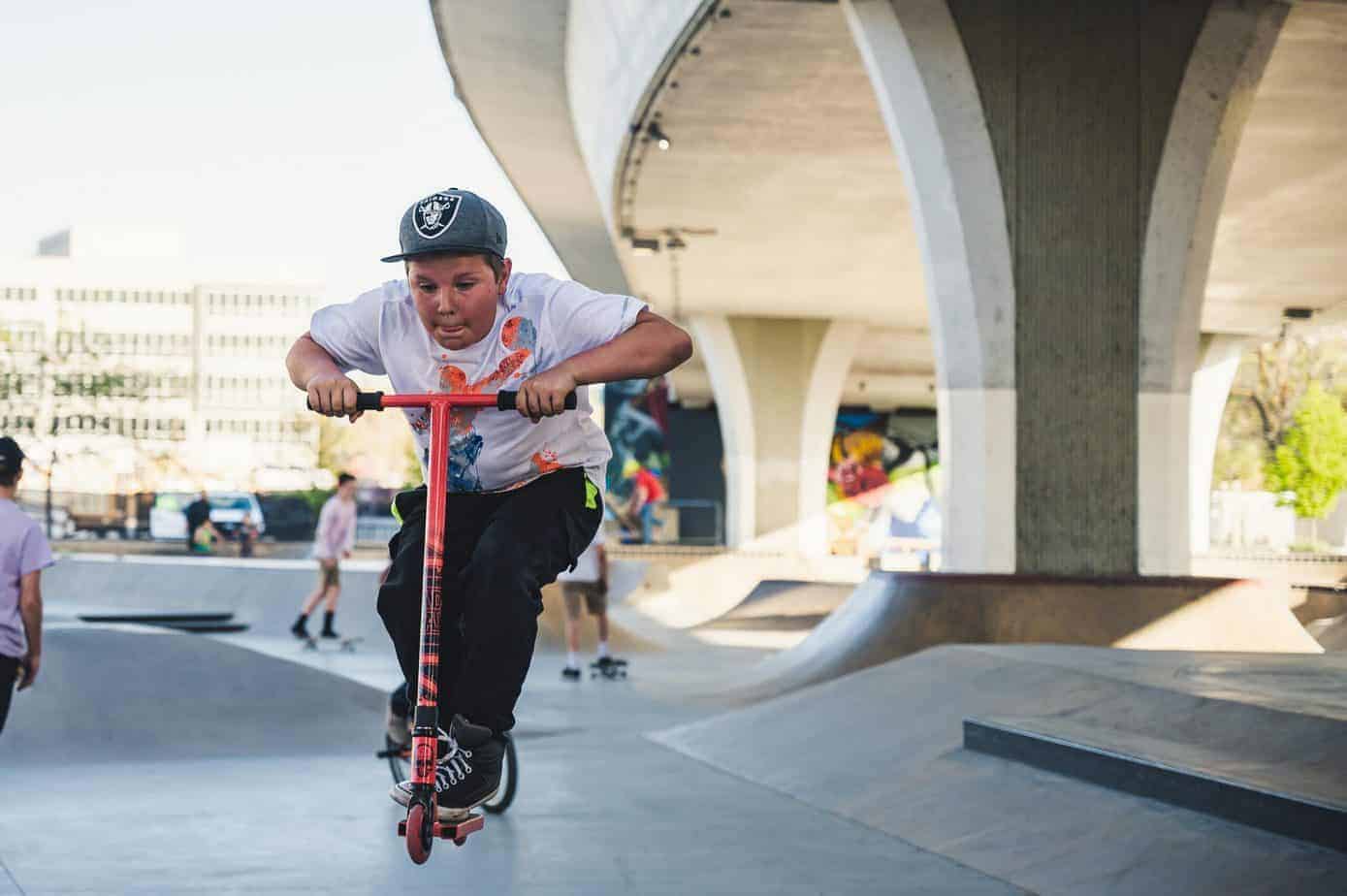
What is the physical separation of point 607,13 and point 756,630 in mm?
14150

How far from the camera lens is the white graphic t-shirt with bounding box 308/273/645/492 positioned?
5.23 m

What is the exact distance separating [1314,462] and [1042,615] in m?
46.1

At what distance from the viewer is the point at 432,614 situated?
494 centimetres

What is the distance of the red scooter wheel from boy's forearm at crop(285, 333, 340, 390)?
1.23m

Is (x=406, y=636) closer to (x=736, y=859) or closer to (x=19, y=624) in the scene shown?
(x=736, y=859)

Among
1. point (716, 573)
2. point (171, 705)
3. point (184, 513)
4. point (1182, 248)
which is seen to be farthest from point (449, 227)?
point (184, 513)

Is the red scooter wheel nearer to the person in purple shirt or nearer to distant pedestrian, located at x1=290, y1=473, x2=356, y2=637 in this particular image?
the person in purple shirt

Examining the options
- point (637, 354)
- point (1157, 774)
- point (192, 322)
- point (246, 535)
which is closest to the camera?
point (637, 354)

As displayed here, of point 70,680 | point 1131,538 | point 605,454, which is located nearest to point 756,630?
point 1131,538

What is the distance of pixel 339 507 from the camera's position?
22.8 meters

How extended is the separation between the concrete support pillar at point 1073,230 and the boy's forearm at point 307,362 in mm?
11891

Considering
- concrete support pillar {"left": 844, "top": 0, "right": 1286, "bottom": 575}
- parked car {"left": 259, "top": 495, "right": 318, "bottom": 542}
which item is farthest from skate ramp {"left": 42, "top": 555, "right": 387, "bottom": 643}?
parked car {"left": 259, "top": 495, "right": 318, "bottom": 542}

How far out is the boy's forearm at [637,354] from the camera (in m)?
5.00

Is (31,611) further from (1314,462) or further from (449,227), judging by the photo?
(1314,462)
